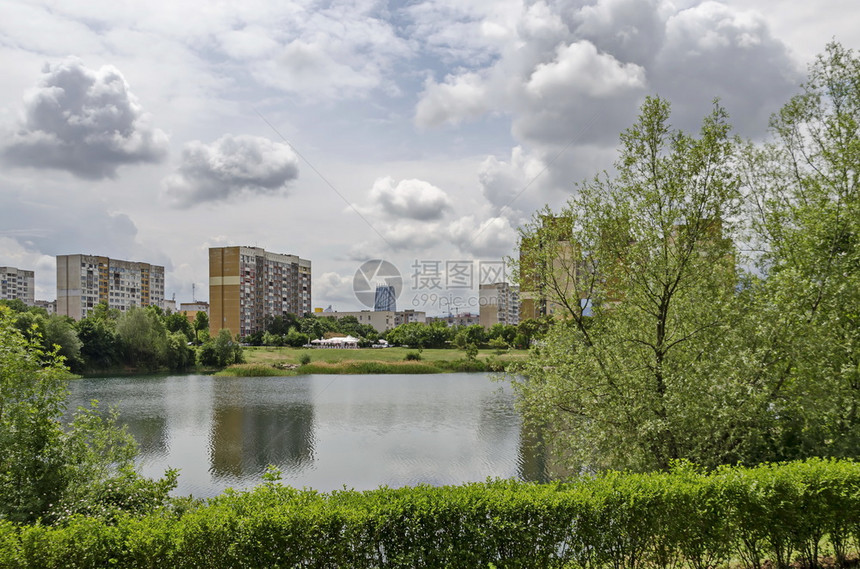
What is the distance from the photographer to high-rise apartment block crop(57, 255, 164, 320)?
10281 cm

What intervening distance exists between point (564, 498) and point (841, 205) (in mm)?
8017

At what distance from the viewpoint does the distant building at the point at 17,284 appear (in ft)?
411

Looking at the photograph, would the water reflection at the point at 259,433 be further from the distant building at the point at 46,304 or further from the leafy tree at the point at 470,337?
the distant building at the point at 46,304

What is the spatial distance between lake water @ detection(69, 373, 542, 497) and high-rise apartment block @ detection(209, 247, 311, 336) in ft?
168

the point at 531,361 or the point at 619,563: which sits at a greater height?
the point at 531,361

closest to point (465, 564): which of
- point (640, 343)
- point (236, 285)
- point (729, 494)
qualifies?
point (729, 494)

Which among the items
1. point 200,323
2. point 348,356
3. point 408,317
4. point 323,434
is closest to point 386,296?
point 348,356

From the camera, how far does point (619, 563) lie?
20.1 feet

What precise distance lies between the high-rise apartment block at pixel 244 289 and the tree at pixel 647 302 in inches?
3540

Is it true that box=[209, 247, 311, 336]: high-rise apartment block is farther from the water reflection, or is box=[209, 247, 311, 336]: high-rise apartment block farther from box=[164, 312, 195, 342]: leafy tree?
the water reflection

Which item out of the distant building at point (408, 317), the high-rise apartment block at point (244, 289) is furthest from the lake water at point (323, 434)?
the distant building at point (408, 317)

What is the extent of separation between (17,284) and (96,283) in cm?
3943

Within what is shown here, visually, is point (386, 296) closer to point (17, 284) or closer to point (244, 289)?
point (244, 289)

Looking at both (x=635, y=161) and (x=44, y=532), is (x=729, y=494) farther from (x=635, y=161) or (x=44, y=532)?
(x=44, y=532)
